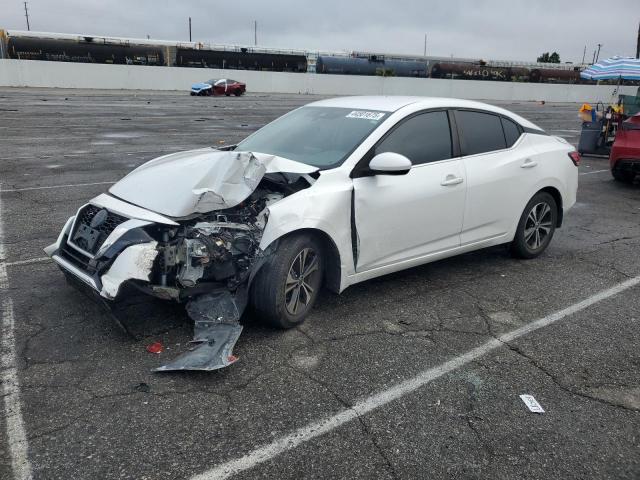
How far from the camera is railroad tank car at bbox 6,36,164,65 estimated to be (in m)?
40.1

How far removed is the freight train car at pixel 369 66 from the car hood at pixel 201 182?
48.4 metres

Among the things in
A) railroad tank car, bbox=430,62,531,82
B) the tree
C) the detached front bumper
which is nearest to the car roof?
the detached front bumper

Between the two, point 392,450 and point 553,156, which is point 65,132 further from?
point 392,450

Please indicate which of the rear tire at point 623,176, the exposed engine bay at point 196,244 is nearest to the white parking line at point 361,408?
the exposed engine bay at point 196,244

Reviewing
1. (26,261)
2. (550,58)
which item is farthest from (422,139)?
(550,58)

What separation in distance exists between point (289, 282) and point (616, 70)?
14713 millimetres

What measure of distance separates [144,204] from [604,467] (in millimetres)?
3279

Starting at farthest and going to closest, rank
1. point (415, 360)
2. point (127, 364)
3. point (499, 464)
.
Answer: point (415, 360) < point (127, 364) < point (499, 464)

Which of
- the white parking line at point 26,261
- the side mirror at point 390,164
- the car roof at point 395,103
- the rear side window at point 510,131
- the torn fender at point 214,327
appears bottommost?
the white parking line at point 26,261

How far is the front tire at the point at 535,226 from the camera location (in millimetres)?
5875

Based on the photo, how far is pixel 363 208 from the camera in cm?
435

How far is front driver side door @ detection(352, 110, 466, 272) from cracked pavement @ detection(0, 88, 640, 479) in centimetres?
49

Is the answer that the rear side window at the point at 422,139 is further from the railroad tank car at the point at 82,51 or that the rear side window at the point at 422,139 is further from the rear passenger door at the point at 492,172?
the railroad tank car at the point at 82,51

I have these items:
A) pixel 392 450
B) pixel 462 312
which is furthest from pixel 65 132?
pixel 392 450
